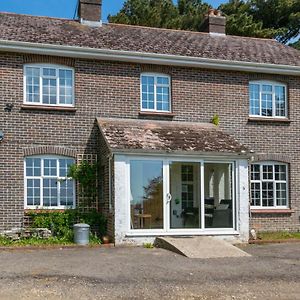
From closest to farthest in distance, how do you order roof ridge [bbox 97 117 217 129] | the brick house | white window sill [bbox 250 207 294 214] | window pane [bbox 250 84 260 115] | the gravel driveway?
1. the gravel driveway
2. the brick house
3. roof ridge [bbox 97 117 217 129]
4. white window sill [bbox 250 207 294 214]
5. window pane [bbox 250 84 260 115]

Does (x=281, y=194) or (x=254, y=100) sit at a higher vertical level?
(x=254, y=100)

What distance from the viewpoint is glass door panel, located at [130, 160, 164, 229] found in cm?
1644

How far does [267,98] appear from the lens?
20234 millimetres

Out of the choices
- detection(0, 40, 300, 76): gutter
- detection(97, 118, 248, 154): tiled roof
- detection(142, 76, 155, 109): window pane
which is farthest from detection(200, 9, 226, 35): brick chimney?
detection(97, 118, 248, 154): tiled roof

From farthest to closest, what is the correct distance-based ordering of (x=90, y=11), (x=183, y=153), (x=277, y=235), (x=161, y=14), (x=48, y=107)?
(x=161, y=14) < (x=90, y=11) < (x=277, y=235) < (x=48, y=107) < (x=183, y=153)

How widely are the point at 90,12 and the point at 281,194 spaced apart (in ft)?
32.1

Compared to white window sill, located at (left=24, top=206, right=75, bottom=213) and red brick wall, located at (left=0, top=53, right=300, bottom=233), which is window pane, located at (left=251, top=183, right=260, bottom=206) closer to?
red brick wall, located at (left=0, top=53, right=300, bottom=233)

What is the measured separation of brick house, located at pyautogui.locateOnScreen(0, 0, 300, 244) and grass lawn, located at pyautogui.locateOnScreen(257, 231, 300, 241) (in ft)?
1.10

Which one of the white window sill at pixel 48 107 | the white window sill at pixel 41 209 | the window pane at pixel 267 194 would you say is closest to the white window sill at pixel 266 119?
the window pane at pixel 267 194

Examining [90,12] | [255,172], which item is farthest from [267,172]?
[90,12]

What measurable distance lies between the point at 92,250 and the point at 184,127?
18.1ft

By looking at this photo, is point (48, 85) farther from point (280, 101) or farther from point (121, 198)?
point (280, 101)

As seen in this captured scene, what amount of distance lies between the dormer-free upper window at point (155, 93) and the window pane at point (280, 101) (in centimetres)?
415

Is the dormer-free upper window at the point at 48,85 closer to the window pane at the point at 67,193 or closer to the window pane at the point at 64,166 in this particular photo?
the window pane at the point at 64,166
